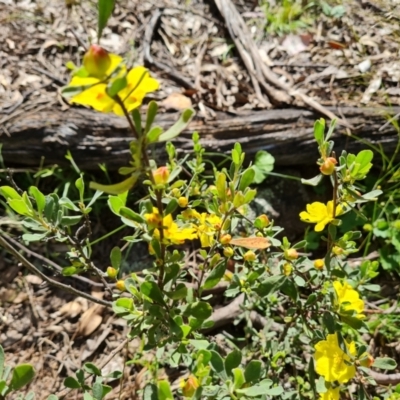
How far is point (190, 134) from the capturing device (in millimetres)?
1897

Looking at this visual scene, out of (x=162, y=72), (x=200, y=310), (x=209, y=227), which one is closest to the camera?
(x=200, y=310)

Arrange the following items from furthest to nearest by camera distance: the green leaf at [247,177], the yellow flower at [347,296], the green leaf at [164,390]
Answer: the yellow flower at [347,296], the green leaf at [247,177], the green leaf at [164,390]

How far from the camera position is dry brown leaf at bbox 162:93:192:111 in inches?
81.3

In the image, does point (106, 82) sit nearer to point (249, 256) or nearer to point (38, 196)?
point (38, 196)

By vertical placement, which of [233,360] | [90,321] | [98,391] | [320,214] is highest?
[320,214]

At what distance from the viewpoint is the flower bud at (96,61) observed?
59 cm

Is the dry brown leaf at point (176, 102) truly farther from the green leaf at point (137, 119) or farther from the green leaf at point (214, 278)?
the green leaf at point (137, 119)

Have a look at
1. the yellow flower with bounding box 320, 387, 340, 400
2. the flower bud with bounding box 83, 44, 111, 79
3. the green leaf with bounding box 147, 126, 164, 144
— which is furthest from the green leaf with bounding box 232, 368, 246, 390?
the flower bud with bounding box 83, 44, 111, 79

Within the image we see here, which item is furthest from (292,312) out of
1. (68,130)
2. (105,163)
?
(68,130)

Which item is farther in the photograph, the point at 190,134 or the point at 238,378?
the point at 190,134

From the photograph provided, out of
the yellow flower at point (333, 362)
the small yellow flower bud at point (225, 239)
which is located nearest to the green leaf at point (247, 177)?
the small yellow flower bud at point (225, 239)

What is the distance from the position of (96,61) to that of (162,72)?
175cm

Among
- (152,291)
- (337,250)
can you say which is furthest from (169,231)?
(337,250)

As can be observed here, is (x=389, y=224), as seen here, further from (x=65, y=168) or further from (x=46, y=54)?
(x=46, y=54)
